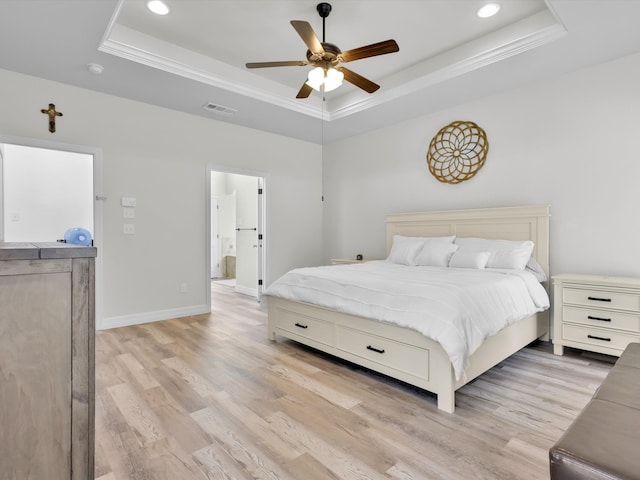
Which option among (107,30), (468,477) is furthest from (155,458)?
(107,30)

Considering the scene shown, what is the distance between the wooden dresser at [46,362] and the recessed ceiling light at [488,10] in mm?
3253

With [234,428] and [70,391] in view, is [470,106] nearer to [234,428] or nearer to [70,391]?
[234,428]

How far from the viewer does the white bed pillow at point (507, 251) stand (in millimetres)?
3199

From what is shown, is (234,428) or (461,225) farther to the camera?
(461,225)

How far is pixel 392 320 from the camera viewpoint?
226 centimetres

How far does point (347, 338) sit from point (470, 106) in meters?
3.05

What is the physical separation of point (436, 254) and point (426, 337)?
167 centimetres

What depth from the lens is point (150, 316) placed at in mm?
4066

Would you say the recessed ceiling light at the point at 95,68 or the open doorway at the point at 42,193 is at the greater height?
the recessed ceiling light at the point at 95,68

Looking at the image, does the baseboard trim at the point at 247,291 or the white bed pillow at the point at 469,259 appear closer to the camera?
the white bed pillow at the point at 469,259

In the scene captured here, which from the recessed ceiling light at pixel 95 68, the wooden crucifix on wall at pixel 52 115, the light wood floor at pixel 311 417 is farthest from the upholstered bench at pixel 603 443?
the wooden crucifix on wall at pixel 52 115

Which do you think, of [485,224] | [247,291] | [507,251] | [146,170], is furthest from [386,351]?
[247,291]

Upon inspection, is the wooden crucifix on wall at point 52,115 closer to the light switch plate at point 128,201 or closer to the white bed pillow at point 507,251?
the light switch plate at point 128,201

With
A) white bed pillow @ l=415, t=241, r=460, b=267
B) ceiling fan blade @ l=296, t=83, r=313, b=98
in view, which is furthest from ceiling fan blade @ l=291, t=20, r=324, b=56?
white bed pillow @ l=415, t=241, r=460, b=267
